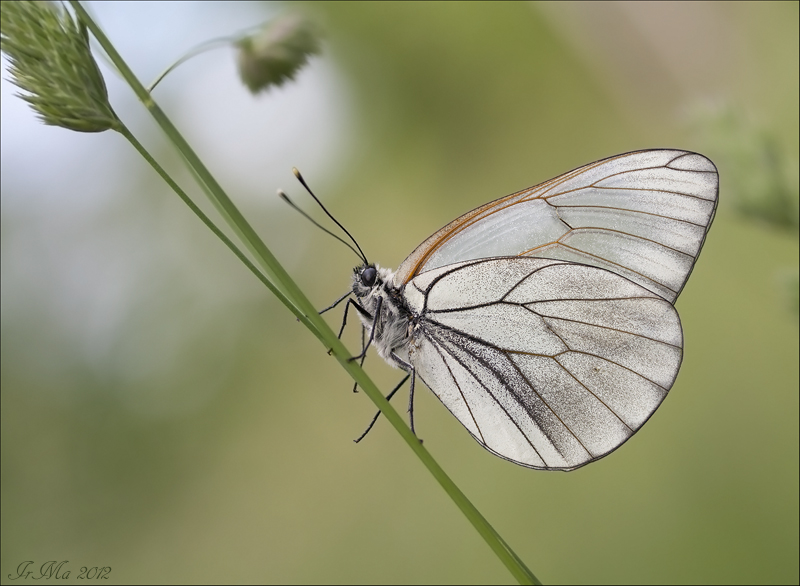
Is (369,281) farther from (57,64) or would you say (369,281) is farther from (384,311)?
(57,64)

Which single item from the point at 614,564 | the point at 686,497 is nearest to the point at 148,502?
the point at 614,564

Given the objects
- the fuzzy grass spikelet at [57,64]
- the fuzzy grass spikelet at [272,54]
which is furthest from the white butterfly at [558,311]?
the fuzzy grass spikelet at [57,64]

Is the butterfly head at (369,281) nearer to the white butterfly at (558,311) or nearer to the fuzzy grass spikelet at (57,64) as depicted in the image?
the white butterfly at (558,311)

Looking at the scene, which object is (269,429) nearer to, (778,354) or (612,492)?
(612,492)

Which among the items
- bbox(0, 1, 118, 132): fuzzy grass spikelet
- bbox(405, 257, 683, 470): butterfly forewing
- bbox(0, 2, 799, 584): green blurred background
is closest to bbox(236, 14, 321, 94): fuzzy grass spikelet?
bbox(0, 1, 118, 132): fuzzy grass spikelet

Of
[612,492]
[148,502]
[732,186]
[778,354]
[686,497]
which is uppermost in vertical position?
[778,354]

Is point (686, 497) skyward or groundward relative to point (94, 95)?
skyward

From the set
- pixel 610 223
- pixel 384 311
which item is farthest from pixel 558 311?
pixel 384 311

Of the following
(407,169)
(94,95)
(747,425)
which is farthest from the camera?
→ (407,169)

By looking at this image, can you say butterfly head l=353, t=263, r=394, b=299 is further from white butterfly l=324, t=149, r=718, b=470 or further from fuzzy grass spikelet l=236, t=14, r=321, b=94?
fuzzy grass spikelet l=236, t=14, r=321, b=94
